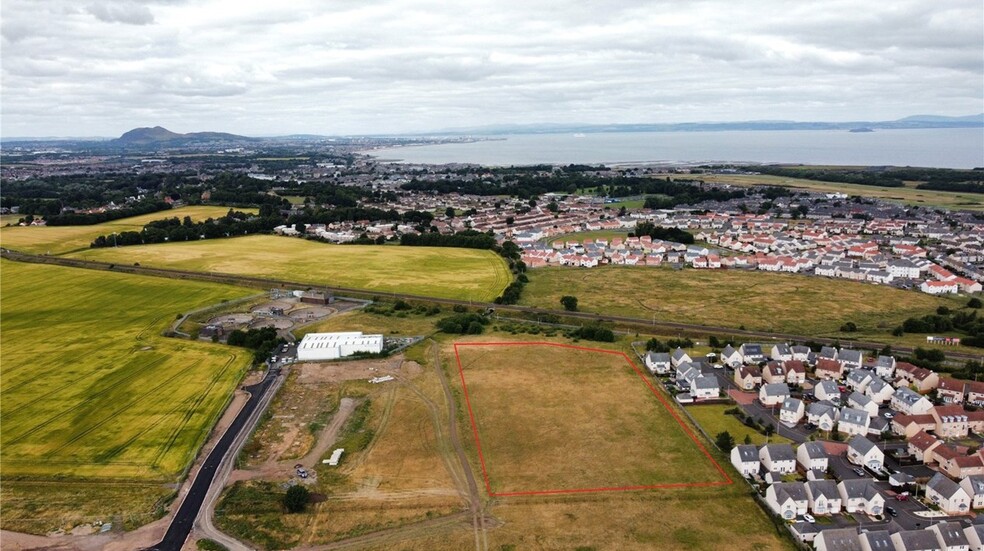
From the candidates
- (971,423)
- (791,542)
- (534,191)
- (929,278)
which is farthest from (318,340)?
(534,191)

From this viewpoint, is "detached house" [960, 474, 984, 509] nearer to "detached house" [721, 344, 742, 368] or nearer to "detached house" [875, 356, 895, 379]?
"detached house" [875, 356, 895, 379]

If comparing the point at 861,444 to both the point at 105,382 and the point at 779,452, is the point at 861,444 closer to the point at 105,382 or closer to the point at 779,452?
the point at 779,452

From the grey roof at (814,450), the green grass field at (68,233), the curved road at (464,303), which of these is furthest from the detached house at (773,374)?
the green grass field at (68,233)

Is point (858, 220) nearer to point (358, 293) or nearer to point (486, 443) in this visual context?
point (358, 293)

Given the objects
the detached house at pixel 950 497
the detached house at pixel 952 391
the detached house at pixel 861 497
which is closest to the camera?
the detached house at pixel 861 497

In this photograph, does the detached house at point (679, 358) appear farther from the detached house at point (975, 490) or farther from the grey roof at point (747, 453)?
the detached house at point (975, 490)

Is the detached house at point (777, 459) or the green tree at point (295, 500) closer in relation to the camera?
the green tree at point (295, 500)

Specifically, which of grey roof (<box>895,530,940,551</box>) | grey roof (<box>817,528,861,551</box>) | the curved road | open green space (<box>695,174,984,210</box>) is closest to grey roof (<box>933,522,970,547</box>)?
grey roof (<box>895,530,940,551</box>)
